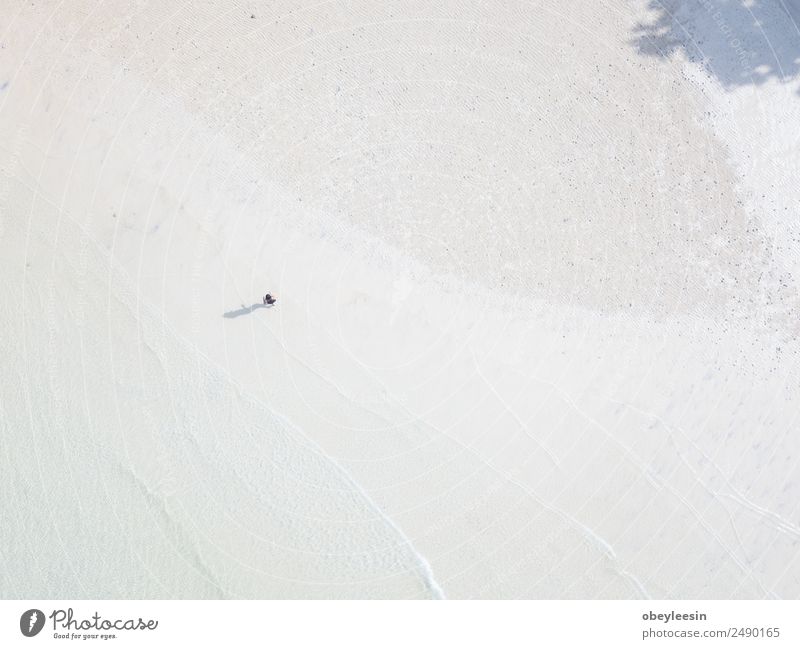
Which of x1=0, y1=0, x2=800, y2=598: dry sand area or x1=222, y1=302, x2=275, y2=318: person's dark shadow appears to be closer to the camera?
x1=0, y1=0, x2=800, y2=598: dry sand area

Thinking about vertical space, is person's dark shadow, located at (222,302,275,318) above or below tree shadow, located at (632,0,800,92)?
below

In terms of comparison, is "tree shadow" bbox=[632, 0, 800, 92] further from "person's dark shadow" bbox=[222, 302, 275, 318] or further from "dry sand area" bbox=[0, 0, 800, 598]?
"person's dark shadow" bbox=[222, 302, 275, 318]

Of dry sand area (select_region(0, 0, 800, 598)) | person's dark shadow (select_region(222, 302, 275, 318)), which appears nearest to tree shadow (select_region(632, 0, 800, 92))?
dry sand area (select_region(0, 0, 800, 598))

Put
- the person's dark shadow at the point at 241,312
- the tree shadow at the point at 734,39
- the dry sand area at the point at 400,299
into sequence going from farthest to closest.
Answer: the tree shadow at the point at 734,39
the person's dark shadow at the point at 241,312
the dry sand area at the point at 400,299

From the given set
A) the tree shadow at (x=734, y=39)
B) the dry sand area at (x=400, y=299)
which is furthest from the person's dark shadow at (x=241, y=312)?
the tree shadow at (x=734, y=39)

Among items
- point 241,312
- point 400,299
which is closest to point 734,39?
point 400,299

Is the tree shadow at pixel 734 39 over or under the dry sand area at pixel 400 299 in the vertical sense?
over

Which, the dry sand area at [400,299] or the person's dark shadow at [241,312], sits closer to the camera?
the dry sand area at [400,299]

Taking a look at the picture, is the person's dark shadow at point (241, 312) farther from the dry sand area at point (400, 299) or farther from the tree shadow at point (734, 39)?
the tree shadow at point (734, 39)
